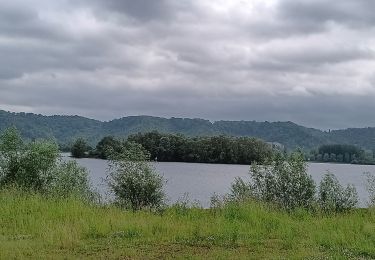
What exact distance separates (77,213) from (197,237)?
13.9 feet

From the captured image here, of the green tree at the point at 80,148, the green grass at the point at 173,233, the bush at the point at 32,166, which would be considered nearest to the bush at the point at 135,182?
the bush at the point at 32,166

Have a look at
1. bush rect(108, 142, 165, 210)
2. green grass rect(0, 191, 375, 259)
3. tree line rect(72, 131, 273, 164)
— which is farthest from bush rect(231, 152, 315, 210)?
tree line rect(72, 131, 273, 164)

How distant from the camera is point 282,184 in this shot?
20.7 metres

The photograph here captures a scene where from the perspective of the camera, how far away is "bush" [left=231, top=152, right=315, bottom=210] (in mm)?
20281

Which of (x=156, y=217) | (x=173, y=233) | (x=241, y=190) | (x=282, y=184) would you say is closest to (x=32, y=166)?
(x=156, y=217)

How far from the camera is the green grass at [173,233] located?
10.3 meters

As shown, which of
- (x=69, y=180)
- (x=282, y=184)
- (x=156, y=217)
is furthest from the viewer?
(x=69, y=180)

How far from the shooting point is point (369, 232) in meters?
12.9

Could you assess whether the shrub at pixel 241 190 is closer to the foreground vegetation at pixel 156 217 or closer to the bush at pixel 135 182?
the foreground vegetation at pixel 156 217

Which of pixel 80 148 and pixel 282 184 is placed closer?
pixel 282 184

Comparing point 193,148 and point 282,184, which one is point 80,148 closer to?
point 193,148

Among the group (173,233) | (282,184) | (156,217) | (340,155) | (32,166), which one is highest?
(340,155)

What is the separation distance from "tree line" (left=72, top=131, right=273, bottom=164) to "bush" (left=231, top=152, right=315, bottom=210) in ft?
160

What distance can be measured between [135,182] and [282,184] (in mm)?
6476
